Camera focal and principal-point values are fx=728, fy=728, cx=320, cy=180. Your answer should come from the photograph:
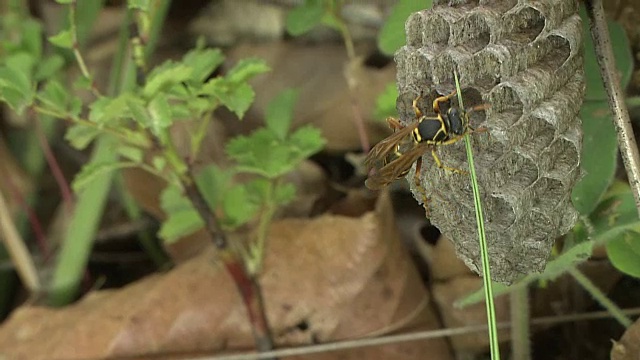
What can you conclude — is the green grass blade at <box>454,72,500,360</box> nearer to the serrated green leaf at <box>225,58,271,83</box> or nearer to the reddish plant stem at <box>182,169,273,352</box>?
the serrated green leaf at <box>225,58,271,83</box>

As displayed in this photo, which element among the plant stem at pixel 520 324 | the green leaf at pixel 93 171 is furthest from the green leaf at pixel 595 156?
the green leaf at pixel 93 171

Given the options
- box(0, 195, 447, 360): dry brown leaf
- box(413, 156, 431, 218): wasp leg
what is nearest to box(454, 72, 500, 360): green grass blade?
box(413, 156, 431, 218): wasp leg

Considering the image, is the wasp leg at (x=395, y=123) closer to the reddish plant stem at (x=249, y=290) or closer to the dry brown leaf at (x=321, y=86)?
the reddish plant stem at (x=249, y=290)

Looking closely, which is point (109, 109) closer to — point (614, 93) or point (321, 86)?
point (614, 93)

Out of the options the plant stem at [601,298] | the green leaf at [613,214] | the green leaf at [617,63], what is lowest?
the plant stem at [601,298]

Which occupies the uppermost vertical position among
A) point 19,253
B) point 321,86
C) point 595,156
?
point 595,156

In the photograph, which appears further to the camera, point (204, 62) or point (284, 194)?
point (284, 194)

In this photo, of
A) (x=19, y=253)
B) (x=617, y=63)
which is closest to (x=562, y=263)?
(x=617, y=63)
